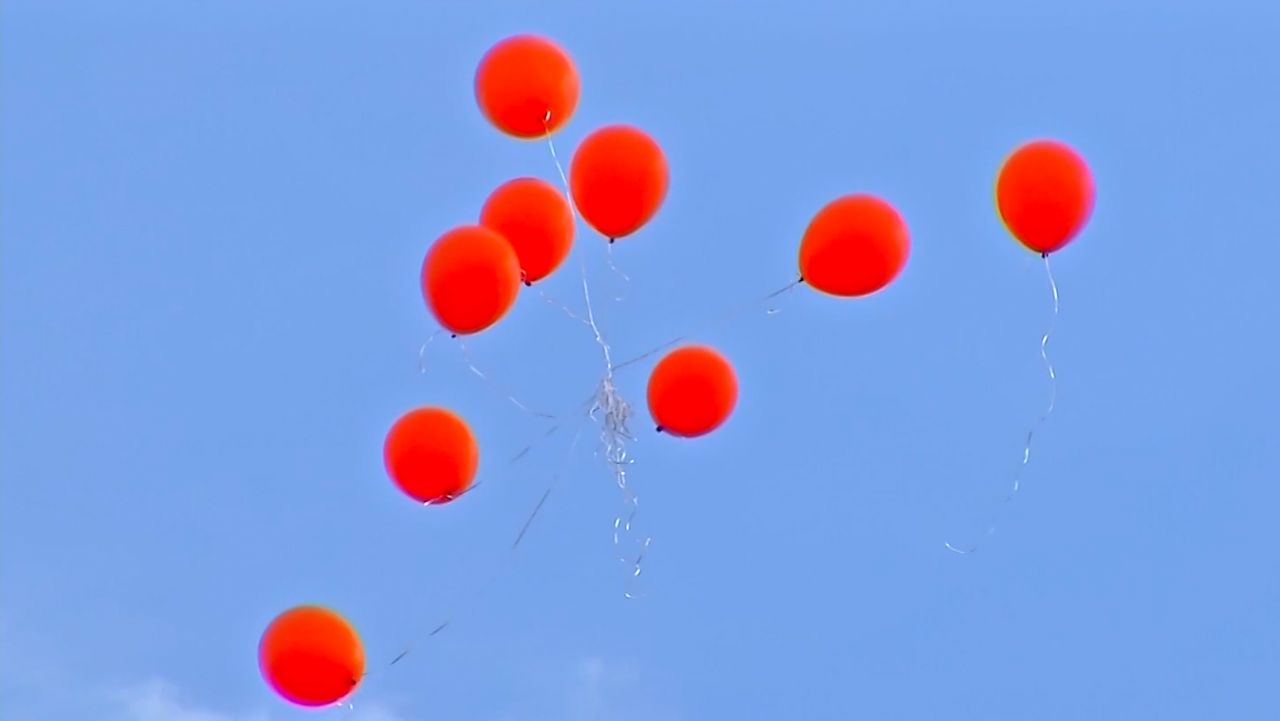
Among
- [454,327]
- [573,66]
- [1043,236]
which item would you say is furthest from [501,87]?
[1043,236]

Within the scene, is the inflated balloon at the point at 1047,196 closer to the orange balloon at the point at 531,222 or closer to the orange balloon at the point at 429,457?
the orange balloon at the point at 531,222

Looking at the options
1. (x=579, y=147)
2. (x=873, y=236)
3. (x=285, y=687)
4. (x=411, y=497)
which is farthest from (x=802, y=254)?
(x=285, y=687)

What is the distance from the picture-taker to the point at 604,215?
13703mm

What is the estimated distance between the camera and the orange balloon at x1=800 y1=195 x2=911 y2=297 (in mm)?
13539

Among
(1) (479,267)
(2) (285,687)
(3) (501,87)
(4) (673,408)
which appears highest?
(3) (501,87)

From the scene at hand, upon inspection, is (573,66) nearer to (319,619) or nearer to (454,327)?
(454,327)

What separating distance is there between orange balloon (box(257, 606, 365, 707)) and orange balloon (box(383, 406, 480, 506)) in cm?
82

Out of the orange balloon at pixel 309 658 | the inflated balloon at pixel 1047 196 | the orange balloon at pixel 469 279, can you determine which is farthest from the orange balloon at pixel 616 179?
the orange balloon at pixel 309 658

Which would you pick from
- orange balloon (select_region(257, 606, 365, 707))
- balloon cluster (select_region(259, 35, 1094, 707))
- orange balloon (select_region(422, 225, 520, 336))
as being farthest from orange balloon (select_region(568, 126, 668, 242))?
orange balloon (select_region(257, 606, 365, 707))

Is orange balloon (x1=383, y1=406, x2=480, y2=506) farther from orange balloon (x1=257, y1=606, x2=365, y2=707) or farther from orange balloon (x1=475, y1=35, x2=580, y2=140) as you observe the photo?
orange balloon (x1=475, y1=35, x2=580, y2=140)

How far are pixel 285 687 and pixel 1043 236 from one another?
4469mm

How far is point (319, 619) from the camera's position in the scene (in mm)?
13430

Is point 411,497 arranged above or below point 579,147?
below

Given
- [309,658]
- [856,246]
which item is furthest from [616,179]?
[309,658]
